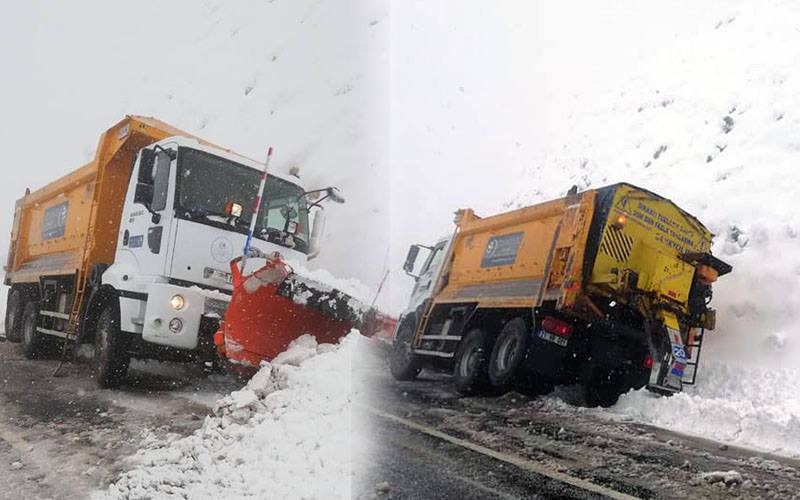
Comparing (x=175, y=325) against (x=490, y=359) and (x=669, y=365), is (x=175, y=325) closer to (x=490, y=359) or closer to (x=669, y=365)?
(x=490, y=359)

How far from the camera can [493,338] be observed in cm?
781

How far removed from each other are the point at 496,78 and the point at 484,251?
3.45 meters

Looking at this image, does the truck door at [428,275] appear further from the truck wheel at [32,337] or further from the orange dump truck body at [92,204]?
the truck wheel at [32,337]

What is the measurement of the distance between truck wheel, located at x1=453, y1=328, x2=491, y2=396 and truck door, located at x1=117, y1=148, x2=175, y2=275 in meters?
3.77

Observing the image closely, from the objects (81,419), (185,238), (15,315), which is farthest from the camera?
(15,315)

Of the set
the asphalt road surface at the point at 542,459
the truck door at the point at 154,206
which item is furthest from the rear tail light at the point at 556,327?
the truck door at the point at 154,206

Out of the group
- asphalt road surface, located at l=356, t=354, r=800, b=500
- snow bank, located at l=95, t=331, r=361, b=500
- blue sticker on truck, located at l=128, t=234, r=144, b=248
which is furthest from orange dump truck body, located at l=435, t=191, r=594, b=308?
blue sticker on truck, located at l=128, t=234, r=144, b=248

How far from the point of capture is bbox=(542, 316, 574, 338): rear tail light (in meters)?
6.91

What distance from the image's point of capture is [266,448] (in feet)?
10.9

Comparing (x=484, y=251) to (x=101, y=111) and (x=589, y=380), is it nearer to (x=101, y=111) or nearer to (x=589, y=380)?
(x=589, y=380)

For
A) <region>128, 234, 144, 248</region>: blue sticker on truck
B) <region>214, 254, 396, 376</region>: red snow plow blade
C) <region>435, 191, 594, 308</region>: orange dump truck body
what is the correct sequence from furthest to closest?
<region>435, 191, 594, 308</region>: orange dump truck body < <region>128, 234, 144, 248</region>: blue sticker on truck < <region>214, 254, 396, 376</region>: red snow plow blade

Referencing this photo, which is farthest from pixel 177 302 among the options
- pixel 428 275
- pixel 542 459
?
→ pixel 428 275

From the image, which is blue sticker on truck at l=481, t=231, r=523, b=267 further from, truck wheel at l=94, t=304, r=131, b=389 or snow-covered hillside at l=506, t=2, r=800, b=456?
truck wheel at l=94, t=304, r=131, b=389

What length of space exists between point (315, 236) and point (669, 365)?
3.89 meters
